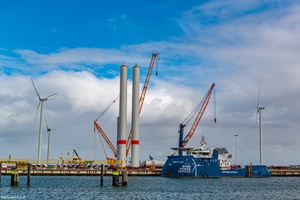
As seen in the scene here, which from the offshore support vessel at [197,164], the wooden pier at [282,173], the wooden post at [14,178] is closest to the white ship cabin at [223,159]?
the offshore support vessel at [197,164]

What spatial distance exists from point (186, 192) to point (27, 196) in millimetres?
30891

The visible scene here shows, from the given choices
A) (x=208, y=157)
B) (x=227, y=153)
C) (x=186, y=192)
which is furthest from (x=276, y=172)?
(x=186, y=192)

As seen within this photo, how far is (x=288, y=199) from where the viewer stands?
85.9 m

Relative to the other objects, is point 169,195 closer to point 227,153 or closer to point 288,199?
point 288,199

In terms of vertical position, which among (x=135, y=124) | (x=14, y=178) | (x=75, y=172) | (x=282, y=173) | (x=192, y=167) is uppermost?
(x=135, y=124)

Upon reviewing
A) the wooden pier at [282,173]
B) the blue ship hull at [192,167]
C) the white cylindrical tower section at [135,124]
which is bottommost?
the wooden pier at [282,173]

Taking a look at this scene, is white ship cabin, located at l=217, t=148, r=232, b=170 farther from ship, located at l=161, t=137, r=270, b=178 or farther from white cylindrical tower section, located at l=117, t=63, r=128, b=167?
white cylindrical tower section, located at l=117, t=63, r=128, b=167

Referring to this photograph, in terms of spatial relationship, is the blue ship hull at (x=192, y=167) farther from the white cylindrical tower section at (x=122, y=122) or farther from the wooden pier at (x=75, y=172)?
the white cylindrical tower section at (x=122, y=122)

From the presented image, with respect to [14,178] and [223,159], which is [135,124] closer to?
[223,159]

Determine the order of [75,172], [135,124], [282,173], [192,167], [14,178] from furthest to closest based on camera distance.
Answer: [282,173], [135,124], [75,172], [192,167], [14,178]

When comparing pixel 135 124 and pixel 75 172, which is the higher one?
pixel 135 124

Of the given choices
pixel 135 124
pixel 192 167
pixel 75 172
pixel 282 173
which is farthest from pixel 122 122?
pixel 282 173

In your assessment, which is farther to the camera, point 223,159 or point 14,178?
point 223,159

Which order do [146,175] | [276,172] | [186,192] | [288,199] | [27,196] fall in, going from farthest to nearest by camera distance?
[276,172]
[146,175]
[186,192]
[288,199]
[27,196]
